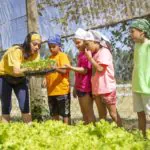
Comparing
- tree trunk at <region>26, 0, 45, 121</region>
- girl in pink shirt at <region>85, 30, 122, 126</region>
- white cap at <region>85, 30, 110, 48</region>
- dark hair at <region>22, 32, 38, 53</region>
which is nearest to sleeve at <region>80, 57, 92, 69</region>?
girl in pink shirt at <region>85, 30, 122, 126</region>

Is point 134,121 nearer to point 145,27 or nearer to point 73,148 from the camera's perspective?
point 145,27

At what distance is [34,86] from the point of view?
7.27 m

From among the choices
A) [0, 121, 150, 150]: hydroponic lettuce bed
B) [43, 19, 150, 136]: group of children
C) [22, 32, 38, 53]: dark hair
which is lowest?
[0, 121, 150, 150]: hydroponic lettuce bed

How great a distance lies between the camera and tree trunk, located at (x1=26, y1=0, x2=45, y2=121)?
282 inches

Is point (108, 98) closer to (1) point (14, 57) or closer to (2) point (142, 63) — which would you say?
(2) point (142, 63)

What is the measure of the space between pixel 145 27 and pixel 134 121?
2.95m

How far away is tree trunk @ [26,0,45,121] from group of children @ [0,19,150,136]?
1.48m

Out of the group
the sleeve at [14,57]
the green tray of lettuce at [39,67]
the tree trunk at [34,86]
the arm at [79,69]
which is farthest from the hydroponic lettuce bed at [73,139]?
the tree trunk at [34,86]

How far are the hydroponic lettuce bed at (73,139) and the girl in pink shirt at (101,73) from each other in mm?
2121

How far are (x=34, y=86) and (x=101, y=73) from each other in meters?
2.45

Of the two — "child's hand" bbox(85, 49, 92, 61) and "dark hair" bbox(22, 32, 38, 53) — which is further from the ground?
"dark hair" bbox(22, 32, 38, 53)

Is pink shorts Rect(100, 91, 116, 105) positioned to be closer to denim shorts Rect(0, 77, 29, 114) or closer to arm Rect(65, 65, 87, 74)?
arm Rect(65, 65, 87, 74)

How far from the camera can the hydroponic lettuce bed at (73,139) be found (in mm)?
2148

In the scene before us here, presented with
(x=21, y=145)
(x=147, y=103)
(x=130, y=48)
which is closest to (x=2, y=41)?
(x=130, y=48)
